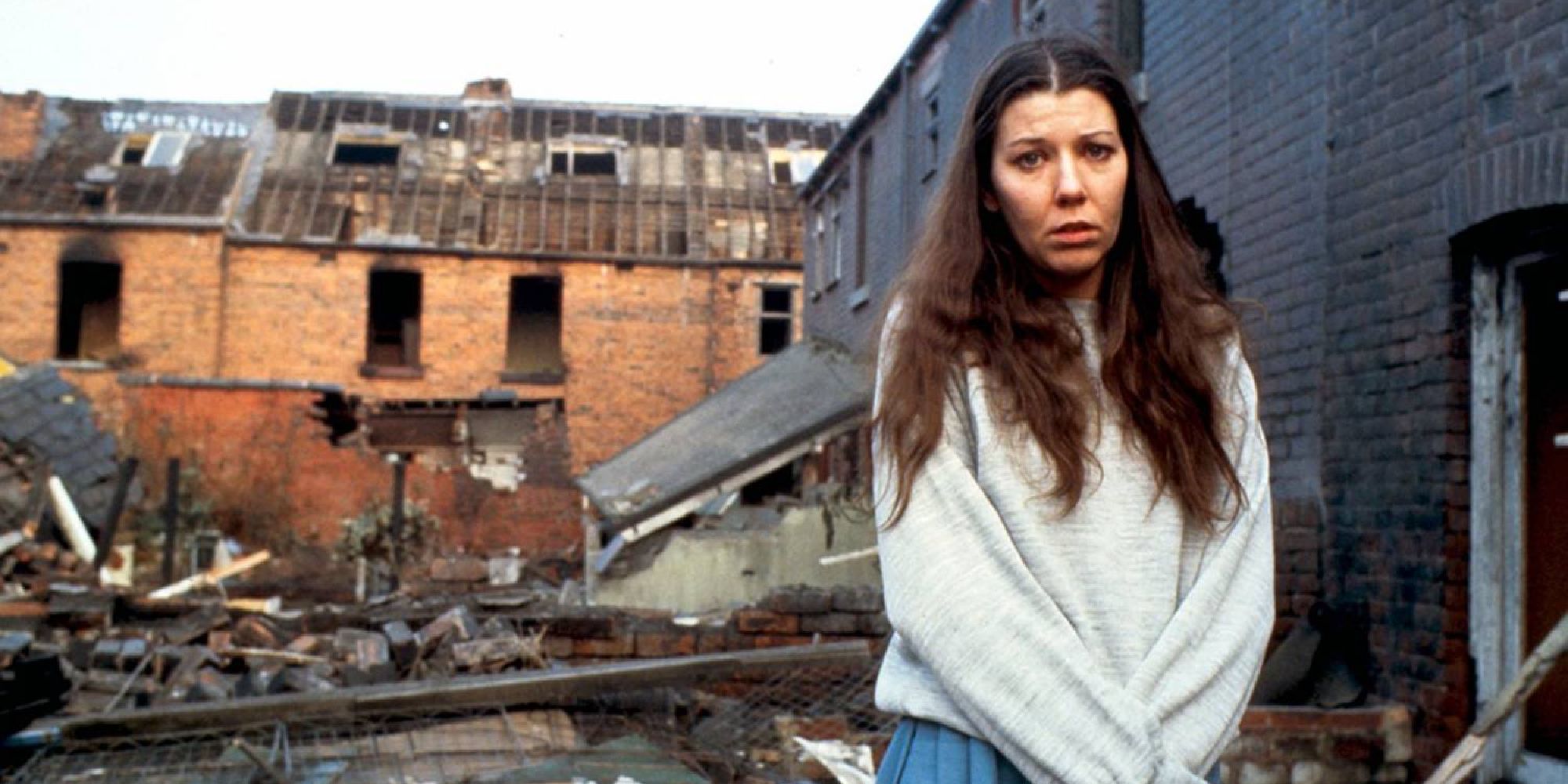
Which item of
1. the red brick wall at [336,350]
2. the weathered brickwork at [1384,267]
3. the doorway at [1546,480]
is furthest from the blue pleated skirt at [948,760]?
the red brick wall at [336,350]

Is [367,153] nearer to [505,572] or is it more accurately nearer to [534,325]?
[534,325]

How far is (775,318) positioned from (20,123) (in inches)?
592

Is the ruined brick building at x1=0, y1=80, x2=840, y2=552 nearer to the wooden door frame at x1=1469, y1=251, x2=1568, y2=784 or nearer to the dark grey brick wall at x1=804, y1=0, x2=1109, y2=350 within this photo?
the dark grey brick wall at x1=804, y1=0, x2=1109, y2=350

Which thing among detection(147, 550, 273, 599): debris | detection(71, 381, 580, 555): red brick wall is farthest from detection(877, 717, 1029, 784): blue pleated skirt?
detection(71, 381, 580, 555): red brick wall

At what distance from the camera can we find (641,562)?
38.1 feet

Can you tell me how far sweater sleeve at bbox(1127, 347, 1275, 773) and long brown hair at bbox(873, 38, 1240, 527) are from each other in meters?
0.04

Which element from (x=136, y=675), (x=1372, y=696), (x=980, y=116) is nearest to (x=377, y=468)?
(x=136, y=675)

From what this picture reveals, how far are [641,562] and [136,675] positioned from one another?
426cm

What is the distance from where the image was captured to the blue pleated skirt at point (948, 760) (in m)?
1.71

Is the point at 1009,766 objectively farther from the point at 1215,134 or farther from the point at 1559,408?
the point at 1215,134

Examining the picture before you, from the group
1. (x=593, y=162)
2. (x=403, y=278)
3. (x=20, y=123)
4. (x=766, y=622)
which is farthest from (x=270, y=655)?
(x=20, y=123)

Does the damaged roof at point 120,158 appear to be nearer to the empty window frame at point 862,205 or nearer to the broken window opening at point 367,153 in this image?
the broken window opening at point 367,153

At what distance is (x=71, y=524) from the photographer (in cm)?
1477

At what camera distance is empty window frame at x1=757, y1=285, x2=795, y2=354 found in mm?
27781
